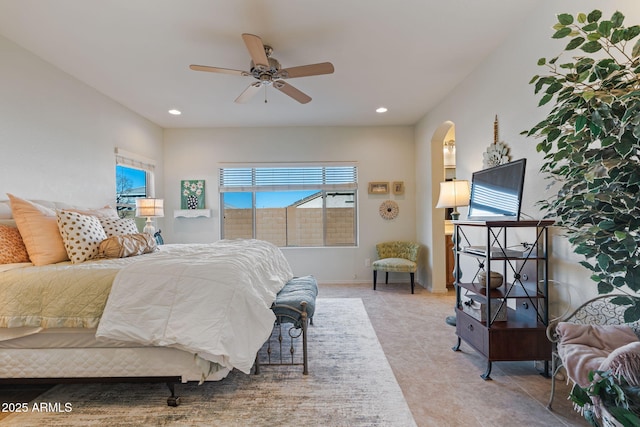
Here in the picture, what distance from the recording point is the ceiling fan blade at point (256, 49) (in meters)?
2.20

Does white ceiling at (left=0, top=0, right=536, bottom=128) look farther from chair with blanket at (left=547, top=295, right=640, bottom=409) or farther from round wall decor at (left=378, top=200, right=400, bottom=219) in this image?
chair with blanket at (left=547, top=295, right=640, bottom=409)

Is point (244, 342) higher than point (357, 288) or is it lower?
higher

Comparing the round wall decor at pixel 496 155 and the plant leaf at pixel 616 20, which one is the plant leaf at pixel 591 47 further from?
the round wall decor at pixel 496 155

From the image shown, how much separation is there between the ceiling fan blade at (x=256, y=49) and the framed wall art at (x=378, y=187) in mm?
3134

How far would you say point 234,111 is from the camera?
14.8 ft

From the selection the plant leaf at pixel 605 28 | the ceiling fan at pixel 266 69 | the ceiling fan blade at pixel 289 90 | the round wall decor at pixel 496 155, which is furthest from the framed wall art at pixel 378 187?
the plant leaf at pixel 605 28

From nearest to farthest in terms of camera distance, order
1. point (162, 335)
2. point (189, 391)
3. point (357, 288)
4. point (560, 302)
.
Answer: point (162, 335) < point (189, 391) < point (560, 302) < point (357, 288)

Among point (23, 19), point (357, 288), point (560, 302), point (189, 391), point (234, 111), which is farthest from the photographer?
point (357, 288)

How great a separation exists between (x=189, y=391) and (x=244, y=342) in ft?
1.96

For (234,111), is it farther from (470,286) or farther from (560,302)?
(560,302)

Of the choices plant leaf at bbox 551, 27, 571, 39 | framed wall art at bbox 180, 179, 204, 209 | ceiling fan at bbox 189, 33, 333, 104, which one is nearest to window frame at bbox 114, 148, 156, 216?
framed wall art at bbox 180, 179, 204, 209

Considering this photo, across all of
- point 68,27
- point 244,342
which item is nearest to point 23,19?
point 68,27

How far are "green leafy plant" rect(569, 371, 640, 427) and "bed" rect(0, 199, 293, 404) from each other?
158cm

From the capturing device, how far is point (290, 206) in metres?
5.50
